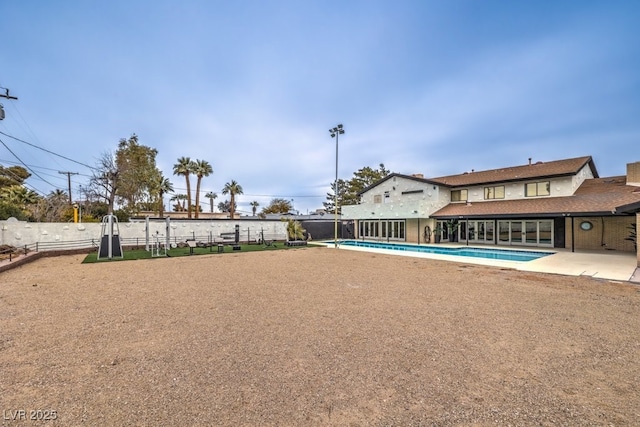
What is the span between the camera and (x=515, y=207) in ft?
63.1

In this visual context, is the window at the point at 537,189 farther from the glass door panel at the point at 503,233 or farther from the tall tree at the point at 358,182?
the tall tree at the point at 358,182

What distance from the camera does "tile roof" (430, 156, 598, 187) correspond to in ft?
61.9

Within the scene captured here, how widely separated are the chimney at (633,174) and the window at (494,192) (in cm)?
654

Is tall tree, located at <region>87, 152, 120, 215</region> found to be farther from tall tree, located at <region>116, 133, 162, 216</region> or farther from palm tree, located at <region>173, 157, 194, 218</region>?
palm tree, located at <region>173, 157, 194, 218</region>

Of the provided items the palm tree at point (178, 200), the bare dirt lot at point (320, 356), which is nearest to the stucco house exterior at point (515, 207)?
the bare dirt lot at point (320, 356)

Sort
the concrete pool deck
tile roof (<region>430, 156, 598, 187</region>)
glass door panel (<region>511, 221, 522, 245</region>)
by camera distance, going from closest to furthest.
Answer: the concrete pool deck, tile roof (<region>430, 156, 598, 187</region>), glass door panel (<region>511, 221, 522, 245</region>)

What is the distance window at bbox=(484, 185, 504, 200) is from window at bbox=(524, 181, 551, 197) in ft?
4.85

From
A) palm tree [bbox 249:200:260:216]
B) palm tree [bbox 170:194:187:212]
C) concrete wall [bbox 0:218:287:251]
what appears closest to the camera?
concrete wall [bbox 0:218:287:251]

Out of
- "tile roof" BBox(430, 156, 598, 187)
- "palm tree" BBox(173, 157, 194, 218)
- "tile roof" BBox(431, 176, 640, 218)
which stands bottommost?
"tile roof" BBox(431, 176, 640, 218)

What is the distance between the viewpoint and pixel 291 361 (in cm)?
383

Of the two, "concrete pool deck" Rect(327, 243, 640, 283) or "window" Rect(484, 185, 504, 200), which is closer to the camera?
"concrete pool deck" Rect(327, 243, 640, 283)

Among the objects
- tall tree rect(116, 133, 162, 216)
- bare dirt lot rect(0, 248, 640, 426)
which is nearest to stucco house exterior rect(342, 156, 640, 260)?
bare dirt lot rect(0, 248, 640, 426)

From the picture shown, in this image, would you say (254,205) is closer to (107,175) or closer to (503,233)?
(107,175)

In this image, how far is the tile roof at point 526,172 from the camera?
18.9m
